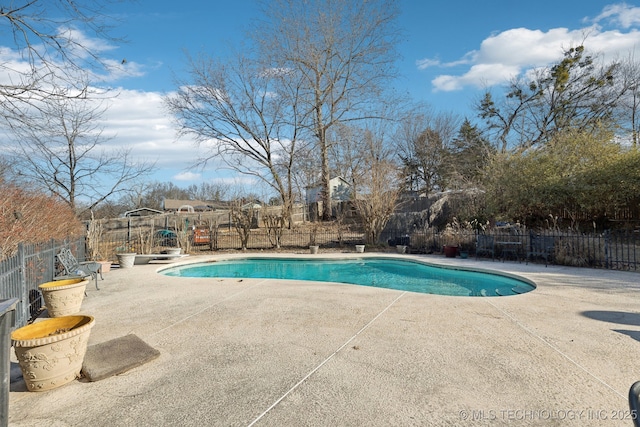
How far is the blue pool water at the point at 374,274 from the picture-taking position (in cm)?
795

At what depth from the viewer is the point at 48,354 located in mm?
2764

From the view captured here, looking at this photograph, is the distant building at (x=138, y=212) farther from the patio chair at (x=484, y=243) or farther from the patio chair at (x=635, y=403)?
the patio chair at (x=635, y=403)

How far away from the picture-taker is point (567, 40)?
20.2m

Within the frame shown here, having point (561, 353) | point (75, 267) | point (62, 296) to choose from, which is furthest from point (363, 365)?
point (75, 267)

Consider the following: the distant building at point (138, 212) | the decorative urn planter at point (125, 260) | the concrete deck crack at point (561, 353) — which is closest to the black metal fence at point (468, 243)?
the decorative urn planter at point (125, 260)

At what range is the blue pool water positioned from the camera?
795 cm

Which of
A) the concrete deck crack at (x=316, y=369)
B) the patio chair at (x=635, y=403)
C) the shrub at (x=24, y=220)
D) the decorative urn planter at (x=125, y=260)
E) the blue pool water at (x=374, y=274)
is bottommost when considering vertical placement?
the blue pool water at (x=374, y=274)

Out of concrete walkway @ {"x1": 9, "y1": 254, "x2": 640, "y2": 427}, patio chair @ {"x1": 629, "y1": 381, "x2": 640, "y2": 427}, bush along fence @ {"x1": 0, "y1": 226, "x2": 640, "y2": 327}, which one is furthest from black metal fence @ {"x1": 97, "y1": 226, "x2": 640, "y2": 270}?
patio chair @ {"x1": 629, "y1": 381, "x2": 640, "y2": 427}

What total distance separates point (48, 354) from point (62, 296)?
225 centimetres

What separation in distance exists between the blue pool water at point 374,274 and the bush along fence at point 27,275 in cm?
389

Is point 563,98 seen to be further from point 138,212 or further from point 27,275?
point 138,212

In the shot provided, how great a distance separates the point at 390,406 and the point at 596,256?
369 inches

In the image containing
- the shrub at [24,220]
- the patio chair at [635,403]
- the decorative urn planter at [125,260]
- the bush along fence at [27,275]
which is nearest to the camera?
the patio chair at [635,403]

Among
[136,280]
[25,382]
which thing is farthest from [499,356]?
[136,280]
